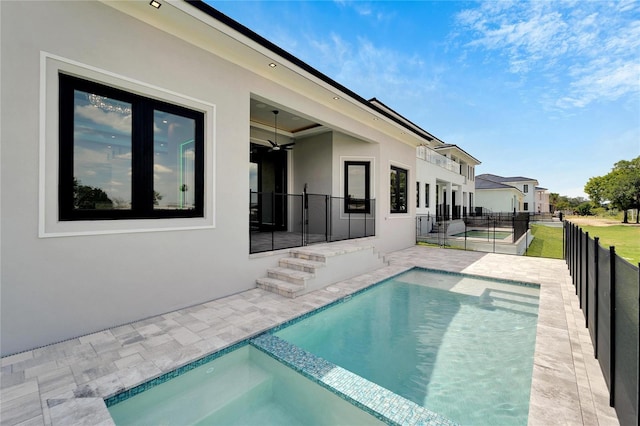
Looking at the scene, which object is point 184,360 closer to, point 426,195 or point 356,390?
point 356,390

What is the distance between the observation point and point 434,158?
19.5m

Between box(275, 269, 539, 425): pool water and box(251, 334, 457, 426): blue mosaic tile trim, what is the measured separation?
1.24 feet

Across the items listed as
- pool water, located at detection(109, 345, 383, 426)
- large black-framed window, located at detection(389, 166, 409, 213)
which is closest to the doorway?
large black-framed window, located at detection(389, 166, 409, 213)

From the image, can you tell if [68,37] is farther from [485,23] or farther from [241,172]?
[485,23]

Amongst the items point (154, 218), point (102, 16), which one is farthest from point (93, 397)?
point (102, 16)

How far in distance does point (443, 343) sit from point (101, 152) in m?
5.55

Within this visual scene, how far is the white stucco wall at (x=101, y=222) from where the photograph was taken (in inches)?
122

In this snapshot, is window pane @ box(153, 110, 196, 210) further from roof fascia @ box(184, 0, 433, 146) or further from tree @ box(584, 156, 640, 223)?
tree @ box(584, 156, 640, 223)

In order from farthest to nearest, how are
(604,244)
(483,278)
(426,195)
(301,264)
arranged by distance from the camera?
(426,195), (604,244), (483,278), (301,264)

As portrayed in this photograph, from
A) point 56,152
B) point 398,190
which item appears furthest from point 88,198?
point 398,190

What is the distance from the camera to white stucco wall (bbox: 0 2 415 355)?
10.2 feet

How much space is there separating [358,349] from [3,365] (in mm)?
3950

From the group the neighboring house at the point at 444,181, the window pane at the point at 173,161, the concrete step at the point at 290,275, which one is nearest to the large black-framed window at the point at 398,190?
the neighboring house at the point at 444,181

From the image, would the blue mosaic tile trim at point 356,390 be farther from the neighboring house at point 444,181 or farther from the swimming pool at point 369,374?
the neighboring house at point 444,181
